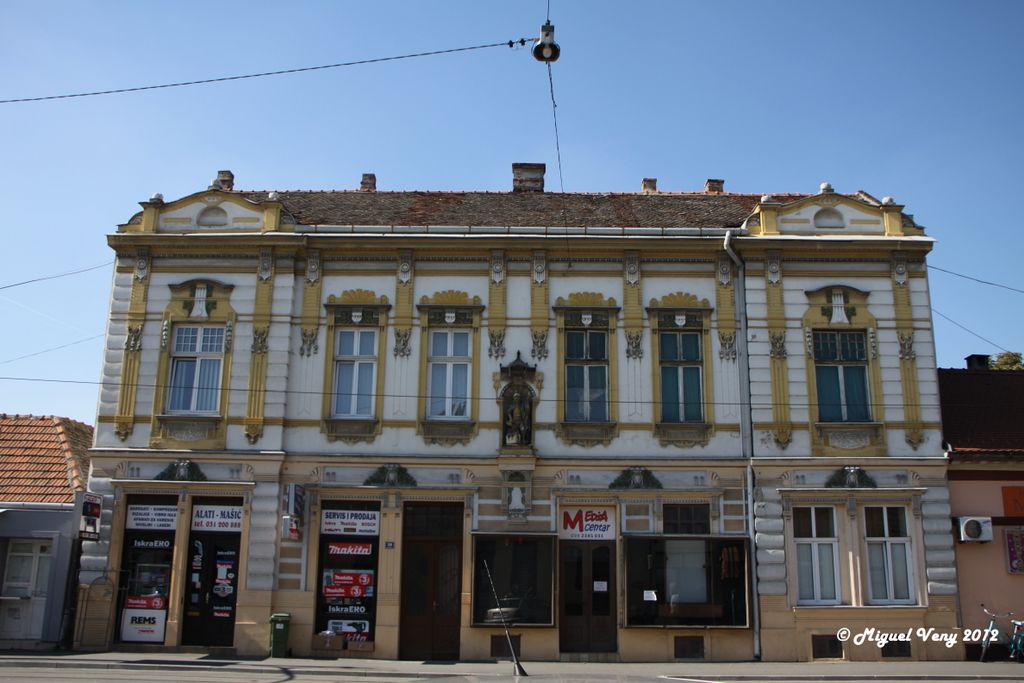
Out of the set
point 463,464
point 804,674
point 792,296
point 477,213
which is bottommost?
point 804,674

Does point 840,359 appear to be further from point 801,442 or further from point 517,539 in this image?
point 517,539

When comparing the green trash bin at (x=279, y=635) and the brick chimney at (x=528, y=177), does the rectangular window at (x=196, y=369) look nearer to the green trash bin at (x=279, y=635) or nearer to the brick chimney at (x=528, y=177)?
the green trash bin at (x=279, y=635)

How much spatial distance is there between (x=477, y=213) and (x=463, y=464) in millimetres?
6149

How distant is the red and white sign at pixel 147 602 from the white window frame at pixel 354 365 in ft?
16.4

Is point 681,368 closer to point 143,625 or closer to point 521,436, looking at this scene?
point 521,436

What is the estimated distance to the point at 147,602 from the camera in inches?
744

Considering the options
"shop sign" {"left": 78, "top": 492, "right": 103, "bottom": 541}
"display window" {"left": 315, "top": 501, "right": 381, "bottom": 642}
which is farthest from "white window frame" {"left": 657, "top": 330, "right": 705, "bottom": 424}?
"shop sign" {"left": 78, "top": 492, "right": 103, "bottom": 541}

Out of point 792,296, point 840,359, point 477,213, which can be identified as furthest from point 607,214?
point 840,359

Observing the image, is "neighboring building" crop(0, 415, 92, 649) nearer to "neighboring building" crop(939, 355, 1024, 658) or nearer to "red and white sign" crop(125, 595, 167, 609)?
"red and white sign" crop(125, 595, 167, 609)

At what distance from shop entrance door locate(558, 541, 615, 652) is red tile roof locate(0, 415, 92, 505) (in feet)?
33.4

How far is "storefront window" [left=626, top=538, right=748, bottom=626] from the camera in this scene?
726 inches

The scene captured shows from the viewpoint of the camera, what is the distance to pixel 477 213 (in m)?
21.9

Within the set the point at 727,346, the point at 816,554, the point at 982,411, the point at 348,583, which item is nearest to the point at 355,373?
the point at 348,583

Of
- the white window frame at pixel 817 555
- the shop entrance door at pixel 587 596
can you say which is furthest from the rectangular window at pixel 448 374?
the white window frame at pixel 817 555
